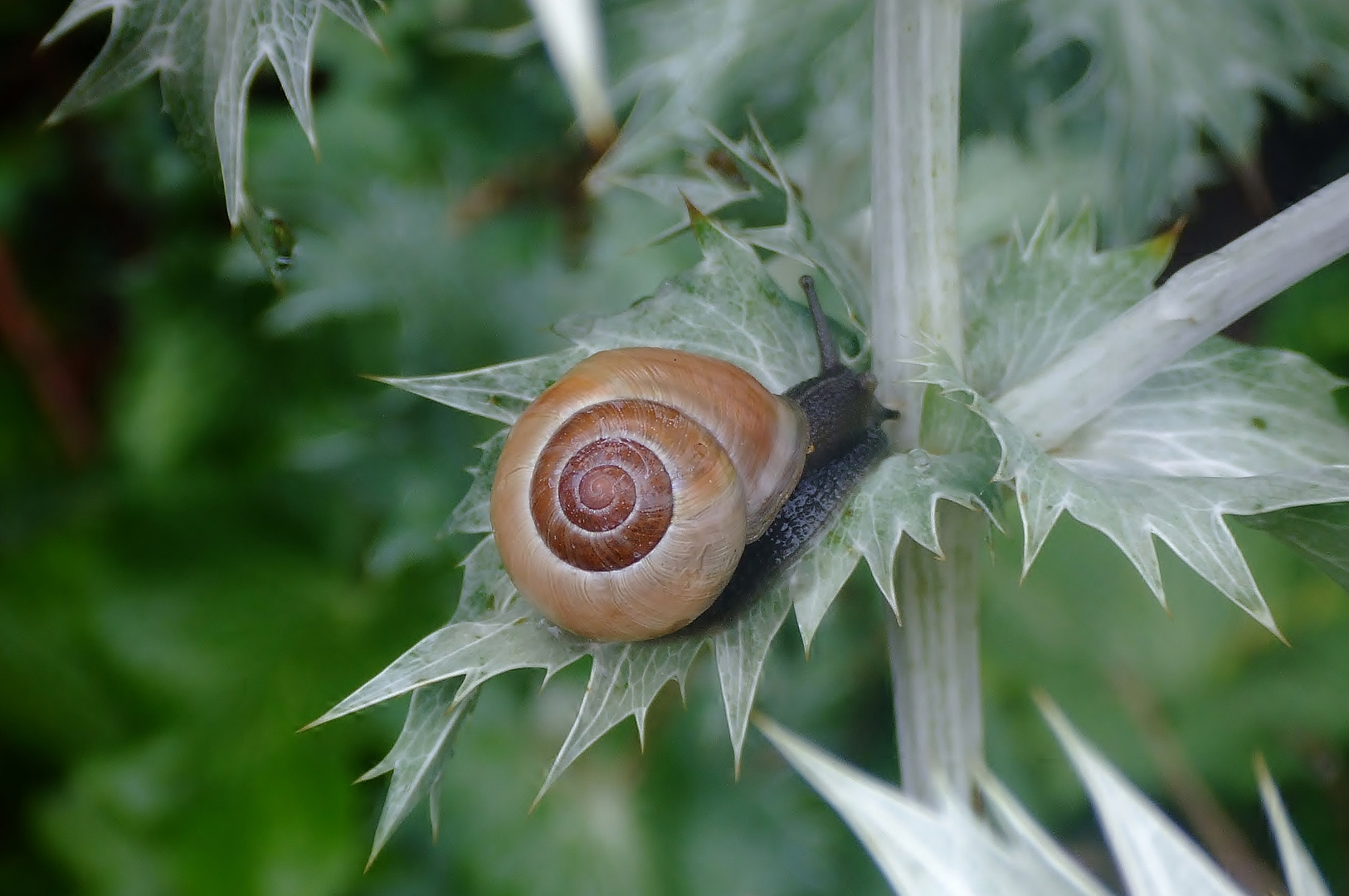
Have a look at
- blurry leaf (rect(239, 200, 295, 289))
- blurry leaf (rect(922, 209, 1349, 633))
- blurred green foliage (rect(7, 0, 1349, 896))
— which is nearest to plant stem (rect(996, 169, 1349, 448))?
blurry leaf (rect(922, 209, 1349, 633))

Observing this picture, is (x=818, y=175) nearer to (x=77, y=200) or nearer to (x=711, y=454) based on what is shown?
(x=711, y=454)

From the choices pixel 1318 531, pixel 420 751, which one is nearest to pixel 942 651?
pixel 1318 531

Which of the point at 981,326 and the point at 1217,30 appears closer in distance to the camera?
the point at 981,326

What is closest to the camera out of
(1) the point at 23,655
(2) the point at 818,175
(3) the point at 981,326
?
(3) the point at 981,326

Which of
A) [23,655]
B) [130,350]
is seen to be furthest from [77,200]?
[23,655]

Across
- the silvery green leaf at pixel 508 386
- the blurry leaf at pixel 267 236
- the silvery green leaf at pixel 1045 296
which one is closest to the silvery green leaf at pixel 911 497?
the silvery green leaf at pixel 1045 296

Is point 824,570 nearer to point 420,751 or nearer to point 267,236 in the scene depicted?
point 420,751

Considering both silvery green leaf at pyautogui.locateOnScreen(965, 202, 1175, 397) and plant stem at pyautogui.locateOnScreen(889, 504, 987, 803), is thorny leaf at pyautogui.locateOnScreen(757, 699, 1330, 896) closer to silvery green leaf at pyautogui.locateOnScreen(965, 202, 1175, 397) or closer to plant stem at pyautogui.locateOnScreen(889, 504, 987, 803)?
plant stem at pyautogui.locateOnScreen(889, 504, 987, 803)
